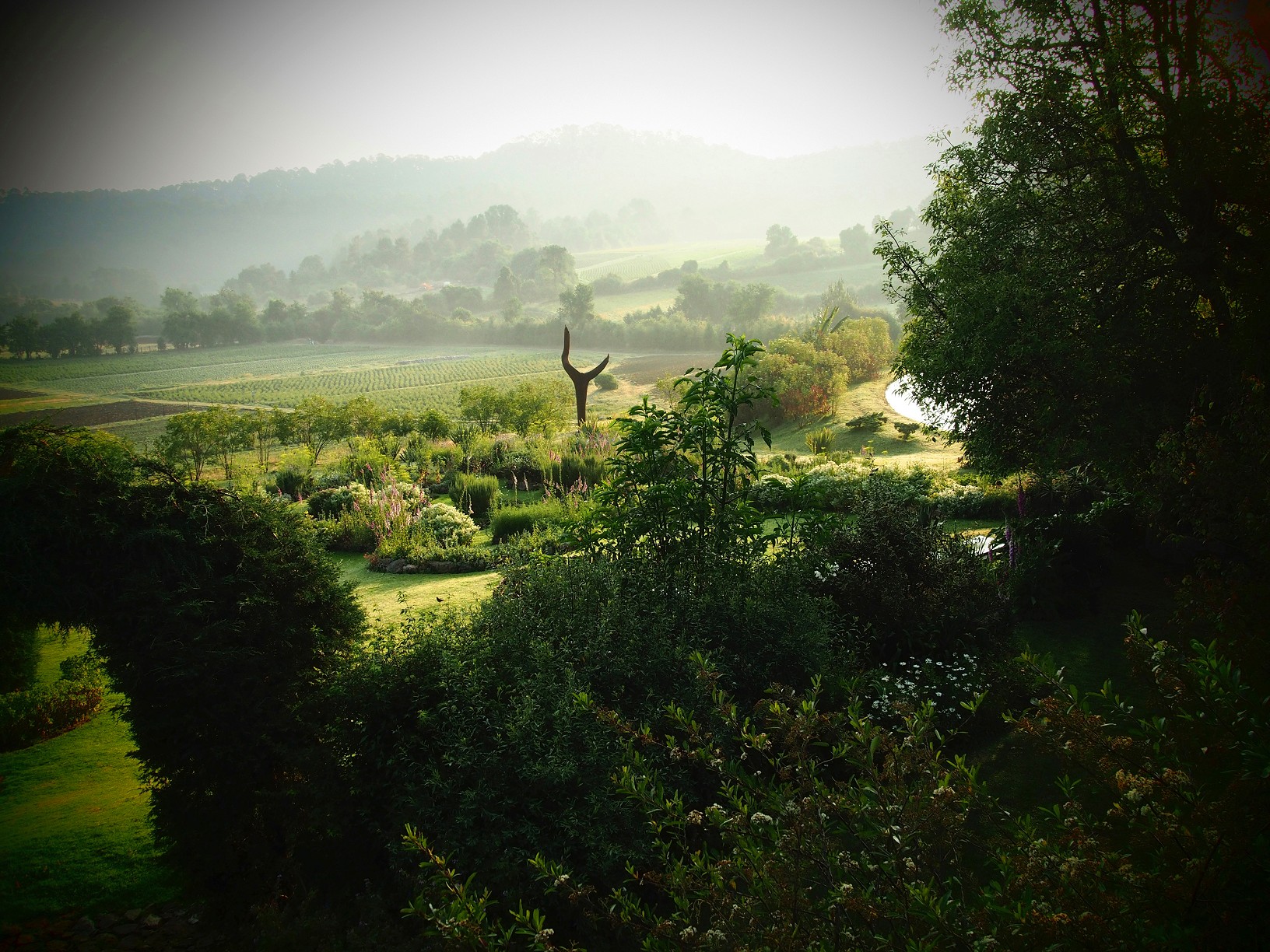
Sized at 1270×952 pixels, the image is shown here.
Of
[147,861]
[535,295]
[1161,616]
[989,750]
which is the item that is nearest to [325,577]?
[147,861]

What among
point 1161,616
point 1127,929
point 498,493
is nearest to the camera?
point 1127,929

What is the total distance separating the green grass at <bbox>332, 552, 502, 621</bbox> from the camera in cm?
759

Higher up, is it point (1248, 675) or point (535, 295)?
point (535, 295)

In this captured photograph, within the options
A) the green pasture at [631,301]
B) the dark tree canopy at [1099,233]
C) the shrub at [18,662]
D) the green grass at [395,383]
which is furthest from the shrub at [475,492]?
the green pasture at [631,301]

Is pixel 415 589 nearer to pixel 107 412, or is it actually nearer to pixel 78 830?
pixel 78 830

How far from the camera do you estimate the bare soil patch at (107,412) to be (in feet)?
67.6

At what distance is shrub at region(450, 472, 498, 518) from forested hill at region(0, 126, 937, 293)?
3750cm

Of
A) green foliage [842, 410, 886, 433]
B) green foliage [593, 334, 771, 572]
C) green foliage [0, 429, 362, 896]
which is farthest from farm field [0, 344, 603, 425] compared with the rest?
green foliage [593, 334, 771, 572]

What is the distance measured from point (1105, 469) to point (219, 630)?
26.2 feet

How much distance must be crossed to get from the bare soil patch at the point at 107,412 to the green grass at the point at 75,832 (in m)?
19.7

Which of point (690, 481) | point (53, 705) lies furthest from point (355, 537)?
point (690, 481)

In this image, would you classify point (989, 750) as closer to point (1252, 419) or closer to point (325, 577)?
point (1252, 419)

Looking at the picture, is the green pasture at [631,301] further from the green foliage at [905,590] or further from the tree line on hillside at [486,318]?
the green foliage at [905,590]

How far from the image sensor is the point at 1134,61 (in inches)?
286
